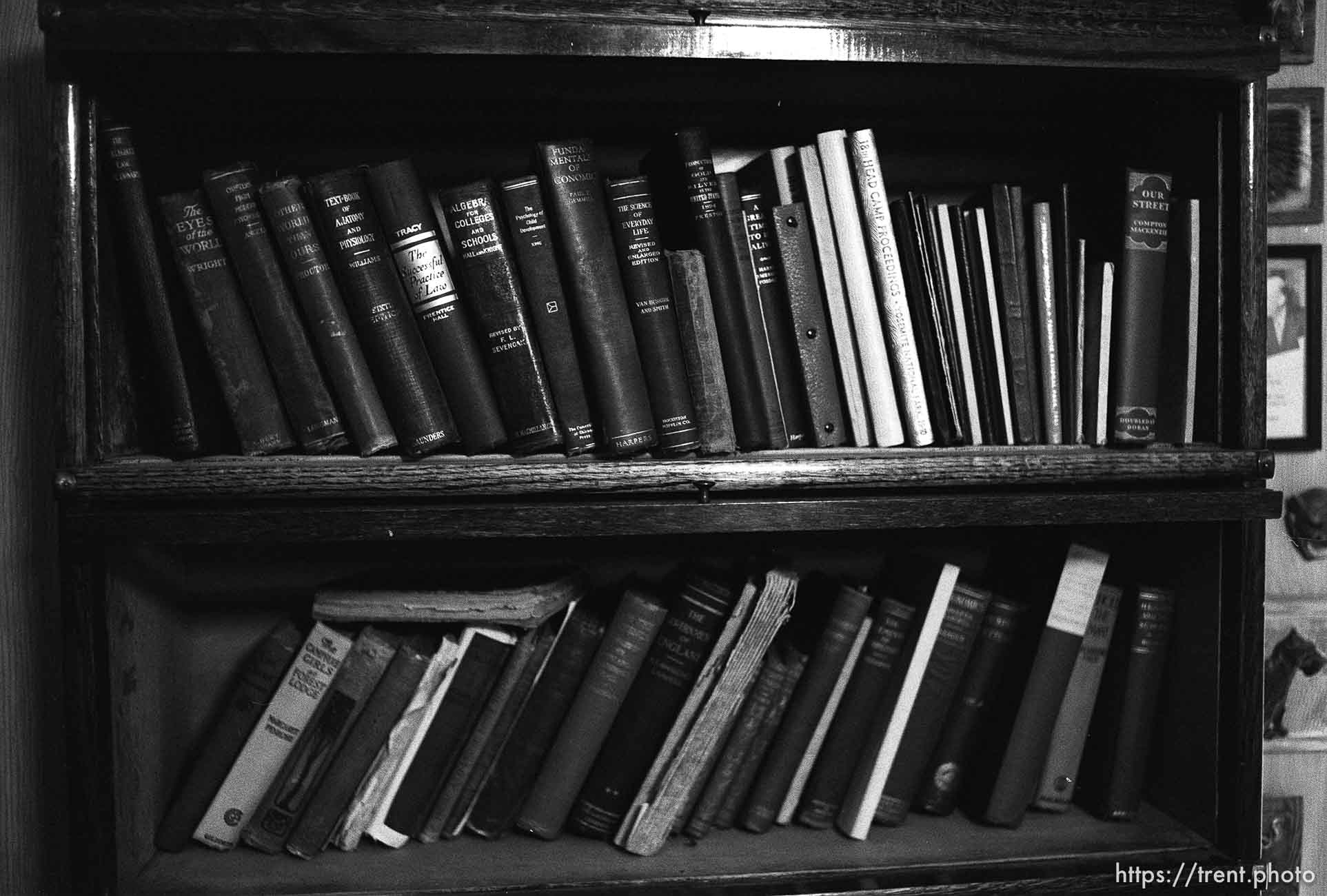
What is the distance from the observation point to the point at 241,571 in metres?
1.16

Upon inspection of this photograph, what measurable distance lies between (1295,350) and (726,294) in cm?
80

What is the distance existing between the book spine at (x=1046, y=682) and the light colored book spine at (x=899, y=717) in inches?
4.5

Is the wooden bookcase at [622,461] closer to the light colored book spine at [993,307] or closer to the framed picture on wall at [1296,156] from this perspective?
the light colored book spine at [993,307]

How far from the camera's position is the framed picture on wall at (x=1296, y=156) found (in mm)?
1234

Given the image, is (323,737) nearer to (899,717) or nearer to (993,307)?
(899,717)

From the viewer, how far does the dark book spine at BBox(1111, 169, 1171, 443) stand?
3.25 ft

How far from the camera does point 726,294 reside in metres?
0.96

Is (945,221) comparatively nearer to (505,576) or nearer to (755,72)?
(755,72)

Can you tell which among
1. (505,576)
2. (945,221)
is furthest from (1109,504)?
(505,576)

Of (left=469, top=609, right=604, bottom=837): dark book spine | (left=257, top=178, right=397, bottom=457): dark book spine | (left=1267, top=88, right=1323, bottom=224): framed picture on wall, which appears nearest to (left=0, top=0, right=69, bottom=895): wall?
(left=257, top=178, right=397, bottom=457): dark book spine

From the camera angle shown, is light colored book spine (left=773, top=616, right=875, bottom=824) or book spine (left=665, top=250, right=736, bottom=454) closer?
book spine (left=665, top=250, right=736, bottom=454)

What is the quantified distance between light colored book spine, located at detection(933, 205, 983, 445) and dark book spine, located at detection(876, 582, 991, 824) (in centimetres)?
18

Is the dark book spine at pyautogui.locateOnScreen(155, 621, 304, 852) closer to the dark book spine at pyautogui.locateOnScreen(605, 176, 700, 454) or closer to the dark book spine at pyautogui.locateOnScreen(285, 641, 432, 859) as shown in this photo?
the dark book spine at pyautogui.locateOnScreen(285, 641, 432, 859)

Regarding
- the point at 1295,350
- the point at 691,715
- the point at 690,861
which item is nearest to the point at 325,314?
the point at 691,715
